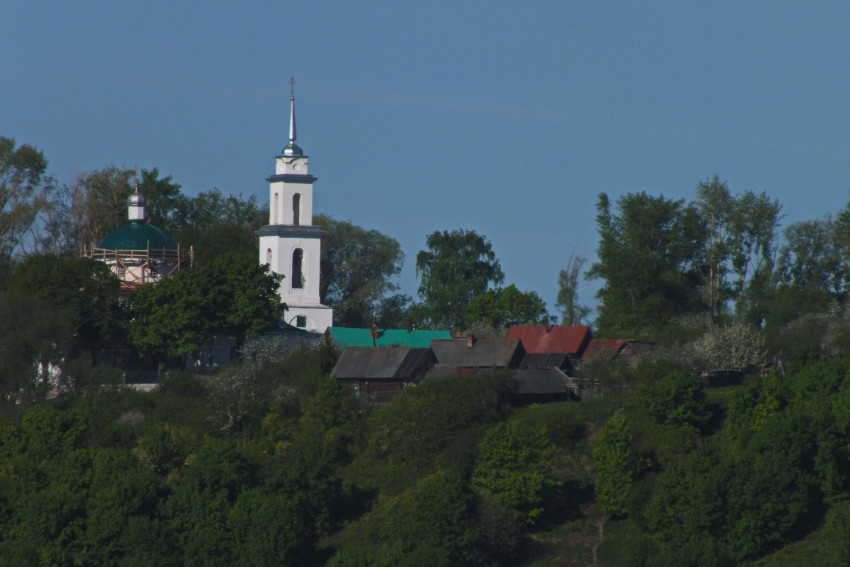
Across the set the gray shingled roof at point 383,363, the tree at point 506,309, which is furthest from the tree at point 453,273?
the gray shingled roof at point 383,363

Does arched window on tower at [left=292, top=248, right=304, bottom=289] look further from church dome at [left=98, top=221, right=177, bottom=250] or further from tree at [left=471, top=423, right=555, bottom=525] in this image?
tree at [left=471, top=423, right=555, bottom=525]

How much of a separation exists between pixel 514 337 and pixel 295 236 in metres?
9.46

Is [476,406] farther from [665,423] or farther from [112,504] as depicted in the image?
[112,504]

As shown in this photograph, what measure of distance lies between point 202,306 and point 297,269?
8.21 metres

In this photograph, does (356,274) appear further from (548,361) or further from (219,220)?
(548,361)

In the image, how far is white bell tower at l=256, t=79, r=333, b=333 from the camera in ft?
210

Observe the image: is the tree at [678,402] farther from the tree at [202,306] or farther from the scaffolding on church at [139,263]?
the scaffolding on church at [139,263]

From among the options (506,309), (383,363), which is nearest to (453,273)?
(506,309)

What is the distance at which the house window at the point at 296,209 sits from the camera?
214 ft

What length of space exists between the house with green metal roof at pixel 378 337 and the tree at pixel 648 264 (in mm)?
6986

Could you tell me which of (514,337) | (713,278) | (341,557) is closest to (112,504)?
(341,557)

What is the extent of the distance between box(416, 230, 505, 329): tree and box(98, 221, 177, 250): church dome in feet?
38.6

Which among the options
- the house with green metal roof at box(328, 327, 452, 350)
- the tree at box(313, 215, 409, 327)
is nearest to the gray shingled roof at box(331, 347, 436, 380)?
the house with green metal roof at box(328, 327, 452, 350)

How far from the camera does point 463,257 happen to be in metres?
72.2
